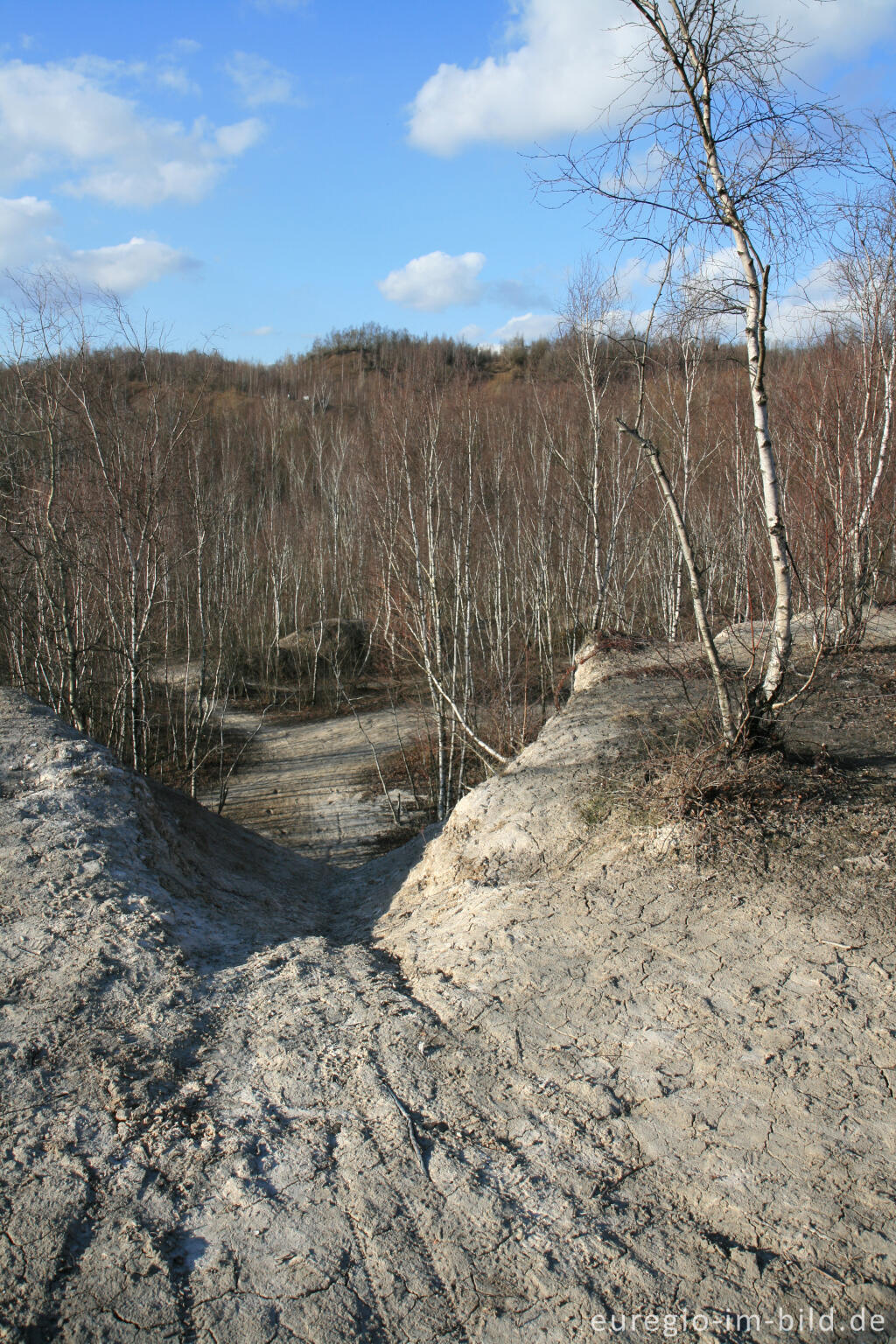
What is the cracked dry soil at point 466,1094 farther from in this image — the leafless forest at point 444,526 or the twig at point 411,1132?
the leafless forest at point 444,526

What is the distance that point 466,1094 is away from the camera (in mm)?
3049

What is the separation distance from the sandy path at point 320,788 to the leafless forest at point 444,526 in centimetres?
99

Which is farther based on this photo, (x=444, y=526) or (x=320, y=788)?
(x=320, y=788)

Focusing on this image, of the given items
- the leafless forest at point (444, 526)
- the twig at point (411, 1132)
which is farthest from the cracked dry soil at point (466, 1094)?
the leafless forest at point (444, 526)

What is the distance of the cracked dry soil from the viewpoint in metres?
2.24

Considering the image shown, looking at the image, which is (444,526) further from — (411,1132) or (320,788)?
(411,1132)

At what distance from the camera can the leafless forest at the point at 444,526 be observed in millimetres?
8453

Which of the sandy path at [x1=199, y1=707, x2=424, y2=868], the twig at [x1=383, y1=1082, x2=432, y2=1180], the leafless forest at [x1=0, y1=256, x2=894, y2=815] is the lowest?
the sandy path at [x1=199, y1=707, x2=424, y2=868]

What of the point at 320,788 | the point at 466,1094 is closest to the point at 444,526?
the point at 320,788

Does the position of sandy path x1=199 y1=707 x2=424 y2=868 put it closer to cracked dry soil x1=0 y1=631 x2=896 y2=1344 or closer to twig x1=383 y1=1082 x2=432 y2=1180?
cracked dry soil x1=0 y1=631 x2=896 y2=1344

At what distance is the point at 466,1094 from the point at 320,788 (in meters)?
10.2

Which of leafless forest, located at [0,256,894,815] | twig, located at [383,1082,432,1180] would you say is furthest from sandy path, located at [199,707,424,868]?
twig, located at [383,1082,432,1180]

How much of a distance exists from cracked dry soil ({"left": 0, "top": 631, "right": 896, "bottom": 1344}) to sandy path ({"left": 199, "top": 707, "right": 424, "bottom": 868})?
5.08 meters

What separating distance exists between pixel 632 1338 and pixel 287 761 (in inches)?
510
